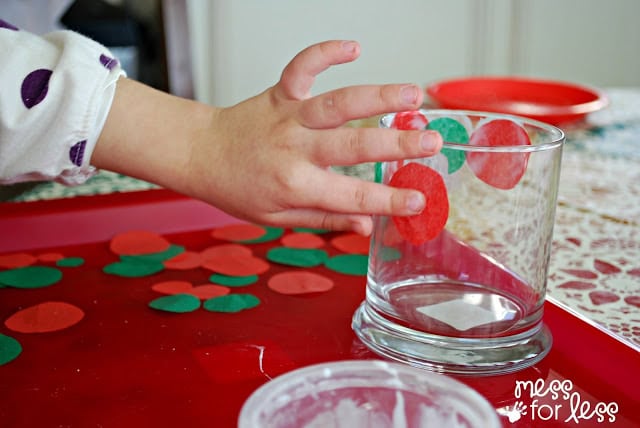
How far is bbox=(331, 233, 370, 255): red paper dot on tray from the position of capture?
54 centimetres

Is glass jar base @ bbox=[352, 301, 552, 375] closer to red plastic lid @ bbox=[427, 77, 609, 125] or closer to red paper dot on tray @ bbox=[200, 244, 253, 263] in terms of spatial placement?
red paper dot on tray @ bbox=[200, 244, 253, 263]

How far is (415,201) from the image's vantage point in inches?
14.9

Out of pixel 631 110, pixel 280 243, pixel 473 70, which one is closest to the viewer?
pixel 280 243

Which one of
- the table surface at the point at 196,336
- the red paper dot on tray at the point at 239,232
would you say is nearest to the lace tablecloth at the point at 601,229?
the table surface at the point at 196,336

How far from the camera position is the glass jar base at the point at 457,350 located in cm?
37

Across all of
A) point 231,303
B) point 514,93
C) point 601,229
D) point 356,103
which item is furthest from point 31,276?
point 514,93

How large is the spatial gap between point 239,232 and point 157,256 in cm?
7

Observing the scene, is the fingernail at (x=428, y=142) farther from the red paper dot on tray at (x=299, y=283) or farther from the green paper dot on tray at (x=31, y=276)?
the green paper dot on tray at (x=31, y=276)

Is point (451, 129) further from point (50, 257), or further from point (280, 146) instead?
point (50, 257)

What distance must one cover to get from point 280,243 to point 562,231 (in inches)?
8.6

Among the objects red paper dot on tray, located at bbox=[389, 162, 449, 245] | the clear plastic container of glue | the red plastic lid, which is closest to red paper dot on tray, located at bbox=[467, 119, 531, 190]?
red paper dot on tray, located at bbox=[389, 162, 449, 245]

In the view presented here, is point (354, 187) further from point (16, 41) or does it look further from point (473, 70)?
point (473, 70)

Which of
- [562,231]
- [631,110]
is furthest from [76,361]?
[631,110]

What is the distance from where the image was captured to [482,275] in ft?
1.36
